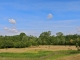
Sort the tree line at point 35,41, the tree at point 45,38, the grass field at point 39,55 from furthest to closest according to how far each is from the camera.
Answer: the tree at point 45,38 → the tree line at point 35,41 → the grass field at point 39,55

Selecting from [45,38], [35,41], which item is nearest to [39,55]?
[35,41]

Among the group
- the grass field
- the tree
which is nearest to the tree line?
the tree

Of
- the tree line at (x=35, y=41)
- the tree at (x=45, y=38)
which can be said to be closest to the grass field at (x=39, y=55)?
the tree line at (x=35, y=41)

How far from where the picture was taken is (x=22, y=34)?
125 meters

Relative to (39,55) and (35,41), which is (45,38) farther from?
(39,55)

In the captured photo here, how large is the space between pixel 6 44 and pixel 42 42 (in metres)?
23.3

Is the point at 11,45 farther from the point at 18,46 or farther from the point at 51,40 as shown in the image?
the point at 51,40

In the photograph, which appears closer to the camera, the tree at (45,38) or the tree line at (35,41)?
the tree line at (35,41)

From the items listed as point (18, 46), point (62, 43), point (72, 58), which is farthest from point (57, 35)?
point (72, 58)

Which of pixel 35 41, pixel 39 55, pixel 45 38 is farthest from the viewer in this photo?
pixel 45 38

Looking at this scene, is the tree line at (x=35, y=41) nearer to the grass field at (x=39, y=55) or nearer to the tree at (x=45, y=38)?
the tree at (x=45, y=38)

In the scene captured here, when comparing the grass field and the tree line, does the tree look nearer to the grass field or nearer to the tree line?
the tree line

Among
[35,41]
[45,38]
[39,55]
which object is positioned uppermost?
[45,38]

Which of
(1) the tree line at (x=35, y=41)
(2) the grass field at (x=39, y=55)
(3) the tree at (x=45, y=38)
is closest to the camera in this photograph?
(2) the grass field at (x=39, y=55)
